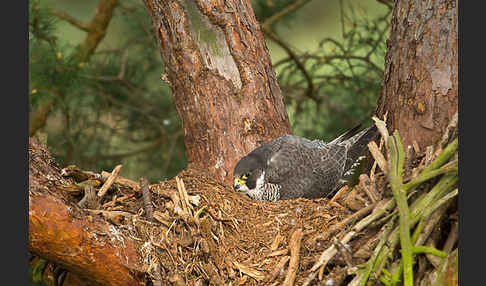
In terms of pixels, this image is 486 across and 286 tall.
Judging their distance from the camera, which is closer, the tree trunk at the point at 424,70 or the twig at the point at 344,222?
the twig at the point at 344,222

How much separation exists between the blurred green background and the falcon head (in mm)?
1730

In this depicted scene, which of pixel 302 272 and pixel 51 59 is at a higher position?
pixel 51 59

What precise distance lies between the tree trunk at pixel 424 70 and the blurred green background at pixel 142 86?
1.79 metres

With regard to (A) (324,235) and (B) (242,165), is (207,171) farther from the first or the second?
(A) (324,235)

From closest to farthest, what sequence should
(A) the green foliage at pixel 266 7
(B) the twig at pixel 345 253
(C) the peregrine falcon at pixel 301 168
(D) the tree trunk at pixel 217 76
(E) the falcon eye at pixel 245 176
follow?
(B) the twig at pixel 345 253
(D) the tree trunk at pixel 217 76
(E) the falcon eye at pixel 245 176
(C) the peregrine falcon at pixel 301 168
(A) the green foliage at pixel 266 7

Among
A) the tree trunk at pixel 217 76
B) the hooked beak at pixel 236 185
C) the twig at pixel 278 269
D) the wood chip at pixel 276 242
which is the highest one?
the tree trunk at pixel 217 76

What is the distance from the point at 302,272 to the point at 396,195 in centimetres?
47

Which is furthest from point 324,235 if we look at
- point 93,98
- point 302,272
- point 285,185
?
point 93,98

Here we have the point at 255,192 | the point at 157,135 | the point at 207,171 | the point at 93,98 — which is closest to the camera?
the point at 207,171

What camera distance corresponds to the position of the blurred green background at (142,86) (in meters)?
4.02

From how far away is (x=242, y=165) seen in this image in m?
2.66

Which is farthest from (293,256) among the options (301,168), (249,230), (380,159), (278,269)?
(301,168)

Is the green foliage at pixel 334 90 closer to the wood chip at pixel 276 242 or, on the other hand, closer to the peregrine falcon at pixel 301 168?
the peregrine falcon at pixel 301 168

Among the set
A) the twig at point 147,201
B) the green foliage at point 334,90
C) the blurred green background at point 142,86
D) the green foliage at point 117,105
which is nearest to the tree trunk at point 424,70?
the twig at point 147,201
